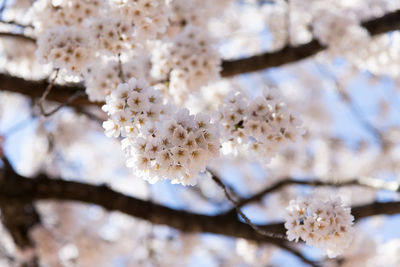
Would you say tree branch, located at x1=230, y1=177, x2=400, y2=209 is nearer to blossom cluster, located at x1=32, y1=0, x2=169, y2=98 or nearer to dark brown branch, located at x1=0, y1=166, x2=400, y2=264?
dark brown branch, located at x1=0, y1=166, x2=400, y2=264

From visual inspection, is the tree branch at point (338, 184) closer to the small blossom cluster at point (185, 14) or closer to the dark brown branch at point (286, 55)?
the dark brown branch at point (286, 55)

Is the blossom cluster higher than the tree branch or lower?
higher

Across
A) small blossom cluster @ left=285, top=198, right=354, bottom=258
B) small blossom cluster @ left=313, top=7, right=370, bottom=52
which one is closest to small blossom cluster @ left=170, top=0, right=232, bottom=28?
small blossom cluster @ left=313, top=7, right=370, bottom=52

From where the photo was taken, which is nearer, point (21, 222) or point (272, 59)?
point (272, 59)

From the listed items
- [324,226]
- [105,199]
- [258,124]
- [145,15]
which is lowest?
[105,199]

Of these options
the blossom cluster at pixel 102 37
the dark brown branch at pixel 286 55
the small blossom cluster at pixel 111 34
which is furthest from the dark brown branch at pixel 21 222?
the small blossom cluster at pixel 111 34

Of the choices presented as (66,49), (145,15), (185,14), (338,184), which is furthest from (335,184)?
(66,49)

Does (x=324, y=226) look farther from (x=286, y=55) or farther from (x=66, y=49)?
(x=286, y=55)
